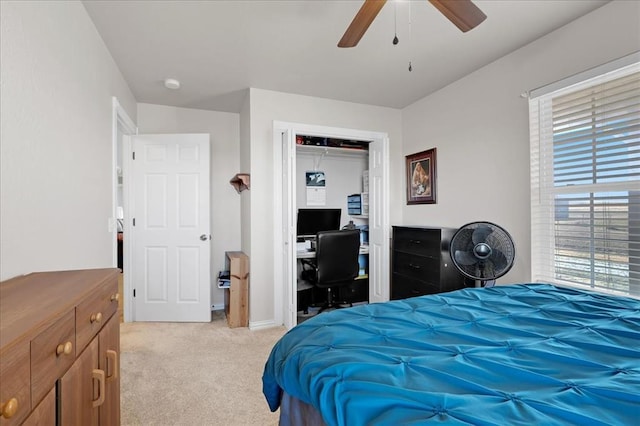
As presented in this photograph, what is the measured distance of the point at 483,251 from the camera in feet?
6.82

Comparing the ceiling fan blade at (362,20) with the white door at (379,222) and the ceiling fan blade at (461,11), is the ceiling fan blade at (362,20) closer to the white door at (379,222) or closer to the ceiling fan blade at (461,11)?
the ceiling fan blade at (461,11)

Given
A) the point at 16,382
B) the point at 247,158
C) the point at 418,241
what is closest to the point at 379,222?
the point at 418,241

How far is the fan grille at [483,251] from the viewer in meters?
1.99

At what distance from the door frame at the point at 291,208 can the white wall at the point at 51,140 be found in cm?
149

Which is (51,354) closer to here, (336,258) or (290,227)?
(290,227)

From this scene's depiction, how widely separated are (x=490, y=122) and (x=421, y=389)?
2.62 meters

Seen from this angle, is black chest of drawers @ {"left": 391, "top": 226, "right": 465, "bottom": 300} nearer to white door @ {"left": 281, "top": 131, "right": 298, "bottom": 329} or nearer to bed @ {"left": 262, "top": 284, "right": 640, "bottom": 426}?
white door @ {"left": 281, "top": 131, "right": 298, "bottom": 329}

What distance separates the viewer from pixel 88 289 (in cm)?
99

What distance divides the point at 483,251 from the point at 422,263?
2.62 ft

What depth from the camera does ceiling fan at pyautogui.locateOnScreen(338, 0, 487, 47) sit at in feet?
4.55

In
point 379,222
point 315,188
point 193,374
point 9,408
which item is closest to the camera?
point 9,408

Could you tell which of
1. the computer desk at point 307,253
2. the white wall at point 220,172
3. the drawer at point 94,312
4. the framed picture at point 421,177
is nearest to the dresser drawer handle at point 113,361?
the drawer at point 94,312

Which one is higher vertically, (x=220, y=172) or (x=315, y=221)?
(x=220, y=172)

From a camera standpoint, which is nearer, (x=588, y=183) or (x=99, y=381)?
(x=99, y=381)
